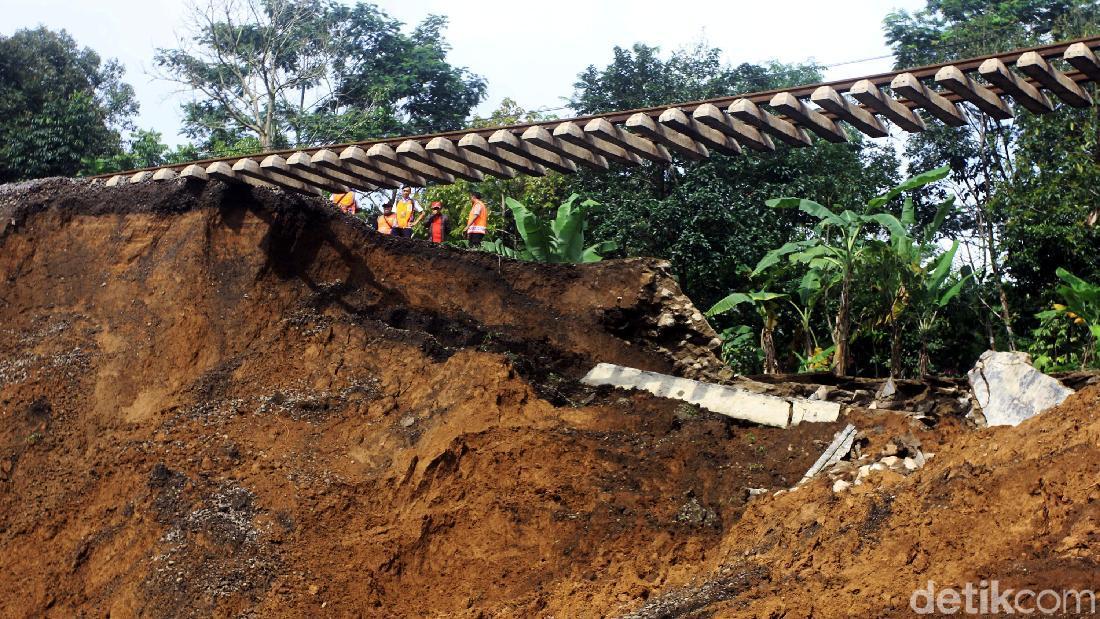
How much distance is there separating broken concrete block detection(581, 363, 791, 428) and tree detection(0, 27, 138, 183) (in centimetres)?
1800

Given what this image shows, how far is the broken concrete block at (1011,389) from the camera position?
10367 millimetres

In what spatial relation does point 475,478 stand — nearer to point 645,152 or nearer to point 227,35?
point 645,152

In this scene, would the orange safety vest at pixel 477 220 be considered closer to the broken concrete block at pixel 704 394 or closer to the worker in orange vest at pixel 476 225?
the worker in orange vest at pixel 476 225

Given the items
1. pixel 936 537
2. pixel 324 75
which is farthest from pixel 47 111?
pixel 936 537

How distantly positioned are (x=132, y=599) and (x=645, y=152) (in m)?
5.62

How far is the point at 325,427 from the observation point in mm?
10734

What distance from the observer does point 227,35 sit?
3059 cm

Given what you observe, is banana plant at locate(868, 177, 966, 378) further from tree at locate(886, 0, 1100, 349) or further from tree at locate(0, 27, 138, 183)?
tree at locate(0, 27, 138, 183)

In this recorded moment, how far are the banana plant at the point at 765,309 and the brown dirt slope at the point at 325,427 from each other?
3692 millimetres

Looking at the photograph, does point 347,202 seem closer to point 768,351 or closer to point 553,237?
point 553,237

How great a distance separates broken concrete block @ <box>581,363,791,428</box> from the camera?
35.6 feet

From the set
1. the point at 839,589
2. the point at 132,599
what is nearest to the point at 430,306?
the point at 132,599

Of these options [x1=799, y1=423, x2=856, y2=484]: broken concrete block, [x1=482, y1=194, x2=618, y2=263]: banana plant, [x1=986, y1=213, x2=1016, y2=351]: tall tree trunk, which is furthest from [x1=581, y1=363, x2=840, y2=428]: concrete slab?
[x1=986, y1=213, x2=1016, y2=351]: tall tree trunk

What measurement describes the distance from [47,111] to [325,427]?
18.9m
